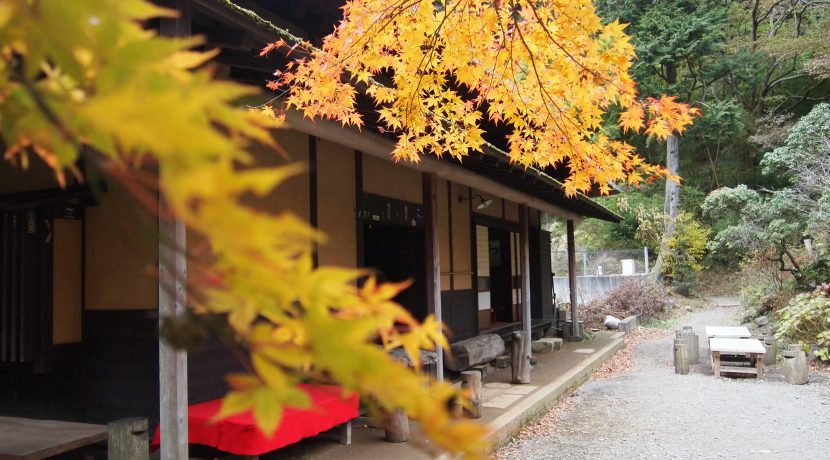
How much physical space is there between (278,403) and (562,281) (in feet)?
81.7

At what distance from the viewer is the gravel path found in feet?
20.1

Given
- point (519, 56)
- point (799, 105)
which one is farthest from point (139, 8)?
point (799, 105)

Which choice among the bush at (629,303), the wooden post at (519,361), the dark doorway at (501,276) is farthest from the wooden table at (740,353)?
the bush at (629,303)

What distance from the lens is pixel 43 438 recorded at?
12.5 feet

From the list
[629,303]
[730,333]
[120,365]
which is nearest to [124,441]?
[120,365]

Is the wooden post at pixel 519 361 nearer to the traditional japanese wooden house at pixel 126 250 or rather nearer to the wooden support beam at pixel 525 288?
the wooden support beam at pixel 525 288

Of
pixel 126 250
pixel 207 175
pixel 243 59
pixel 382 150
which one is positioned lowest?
pixel 207 175

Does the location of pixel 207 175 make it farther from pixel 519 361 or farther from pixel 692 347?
pixel 692 347

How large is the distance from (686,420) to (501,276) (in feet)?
22.3

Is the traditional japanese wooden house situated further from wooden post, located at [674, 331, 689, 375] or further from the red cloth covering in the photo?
wooden post, located at [674, 331, 689, 375]

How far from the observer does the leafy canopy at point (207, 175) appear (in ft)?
2.10

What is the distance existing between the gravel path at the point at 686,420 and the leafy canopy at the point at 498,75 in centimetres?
A: 301

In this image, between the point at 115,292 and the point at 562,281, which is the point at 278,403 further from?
the point at 562,281

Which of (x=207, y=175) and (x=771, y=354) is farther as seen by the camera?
(x=771, y=354)
